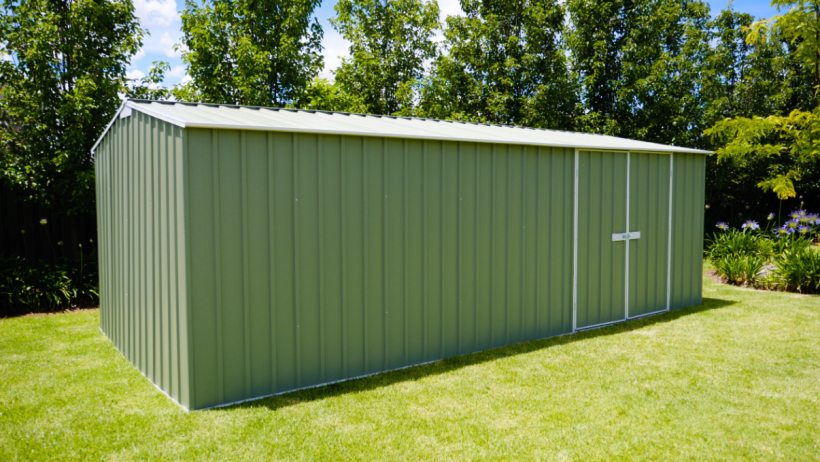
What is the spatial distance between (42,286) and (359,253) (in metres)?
5.71

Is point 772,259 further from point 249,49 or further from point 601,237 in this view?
point 249,49

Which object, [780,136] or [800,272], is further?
[780,136]

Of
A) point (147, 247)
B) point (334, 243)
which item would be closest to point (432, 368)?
point (334, 243)

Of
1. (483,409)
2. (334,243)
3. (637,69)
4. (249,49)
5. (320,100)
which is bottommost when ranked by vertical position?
(483,409)

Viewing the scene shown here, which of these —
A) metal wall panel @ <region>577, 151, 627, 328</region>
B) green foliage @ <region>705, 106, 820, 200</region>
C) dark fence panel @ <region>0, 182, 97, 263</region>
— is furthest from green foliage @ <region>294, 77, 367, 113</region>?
green foliage @ <region>705, 106, 820, 200</region>

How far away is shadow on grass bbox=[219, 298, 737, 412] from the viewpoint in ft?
14.8

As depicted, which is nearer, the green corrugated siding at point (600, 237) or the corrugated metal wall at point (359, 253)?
the corrugated metal wall at point (359, 253)

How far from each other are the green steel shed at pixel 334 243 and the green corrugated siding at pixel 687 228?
0.89m

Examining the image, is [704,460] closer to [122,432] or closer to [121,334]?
[122,432]

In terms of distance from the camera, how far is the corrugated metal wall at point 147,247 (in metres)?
4.33

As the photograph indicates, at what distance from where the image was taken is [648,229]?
7.50 m

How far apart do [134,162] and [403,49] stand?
13.7 metres

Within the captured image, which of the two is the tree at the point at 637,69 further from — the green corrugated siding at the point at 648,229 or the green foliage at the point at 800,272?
the green corrugated siding at the point at 648,229

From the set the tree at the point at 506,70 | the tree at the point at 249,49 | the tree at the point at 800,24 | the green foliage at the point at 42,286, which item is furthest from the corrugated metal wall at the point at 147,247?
the tree at the point at 800,24
